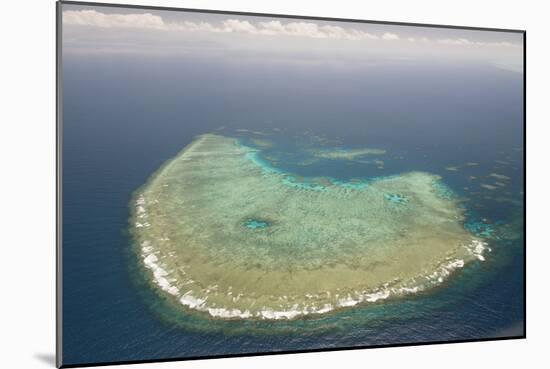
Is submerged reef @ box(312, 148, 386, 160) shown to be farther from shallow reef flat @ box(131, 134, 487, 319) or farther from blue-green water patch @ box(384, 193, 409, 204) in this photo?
blue-green water patch @ box(384, 193, 409, 204)

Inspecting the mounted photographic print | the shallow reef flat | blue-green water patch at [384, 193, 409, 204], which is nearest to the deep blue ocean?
the mounted photographic print

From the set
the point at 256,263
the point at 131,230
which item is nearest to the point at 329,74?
the point at 256,263

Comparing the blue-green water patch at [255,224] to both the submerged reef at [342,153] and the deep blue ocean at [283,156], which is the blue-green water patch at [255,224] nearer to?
the deep blue ocean at [283,156]

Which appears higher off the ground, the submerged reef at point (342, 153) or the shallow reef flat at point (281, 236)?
the submerged reef at point (342, 153)

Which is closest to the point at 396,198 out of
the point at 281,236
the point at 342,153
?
the point at 342,153

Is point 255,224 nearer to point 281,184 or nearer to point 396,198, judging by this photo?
point 281,184

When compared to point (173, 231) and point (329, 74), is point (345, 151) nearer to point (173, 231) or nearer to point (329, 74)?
point (329, 74)

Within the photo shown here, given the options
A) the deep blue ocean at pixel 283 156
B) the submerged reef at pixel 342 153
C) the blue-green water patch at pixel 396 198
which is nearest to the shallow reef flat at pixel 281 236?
the blue-green water patch at pixel 396 198
